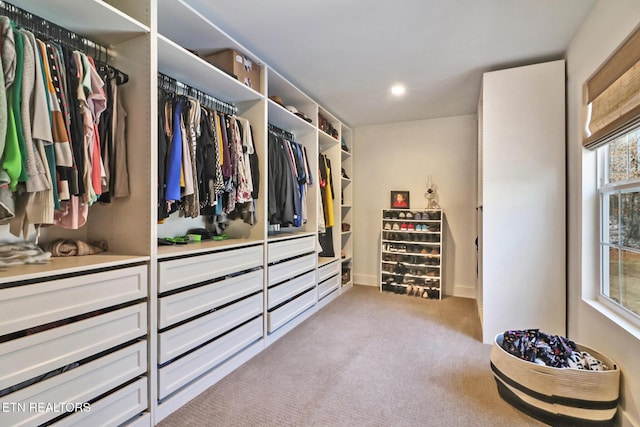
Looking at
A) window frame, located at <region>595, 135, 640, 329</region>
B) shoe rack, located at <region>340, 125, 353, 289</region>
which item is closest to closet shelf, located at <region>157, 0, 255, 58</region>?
shoe rack, located at <region>340, 125, 353, 289</region>

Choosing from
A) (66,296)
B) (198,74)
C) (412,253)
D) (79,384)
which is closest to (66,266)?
(66,296)

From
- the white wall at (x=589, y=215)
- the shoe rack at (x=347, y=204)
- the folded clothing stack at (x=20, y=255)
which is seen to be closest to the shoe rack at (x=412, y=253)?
the shoe rack at (x=347, y=204)

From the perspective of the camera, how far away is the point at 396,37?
2.19 m

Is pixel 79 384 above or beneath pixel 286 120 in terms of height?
beneath

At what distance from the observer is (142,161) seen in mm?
1570

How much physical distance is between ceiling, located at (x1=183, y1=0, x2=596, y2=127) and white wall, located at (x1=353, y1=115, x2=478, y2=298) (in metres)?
0.96

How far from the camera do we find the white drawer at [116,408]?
4.09 feet

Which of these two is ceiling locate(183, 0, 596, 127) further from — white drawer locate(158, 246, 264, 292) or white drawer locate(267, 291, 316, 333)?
white drawer locate(267, 291, 316, 333)

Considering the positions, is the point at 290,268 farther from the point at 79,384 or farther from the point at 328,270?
the point at 79,384

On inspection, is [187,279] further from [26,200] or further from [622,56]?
[622,56]

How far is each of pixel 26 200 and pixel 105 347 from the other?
0.69 m

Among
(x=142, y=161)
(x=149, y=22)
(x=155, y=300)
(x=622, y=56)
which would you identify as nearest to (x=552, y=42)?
(x=622, y=56)

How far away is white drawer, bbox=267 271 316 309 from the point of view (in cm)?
248

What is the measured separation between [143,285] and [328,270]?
2352 mm
